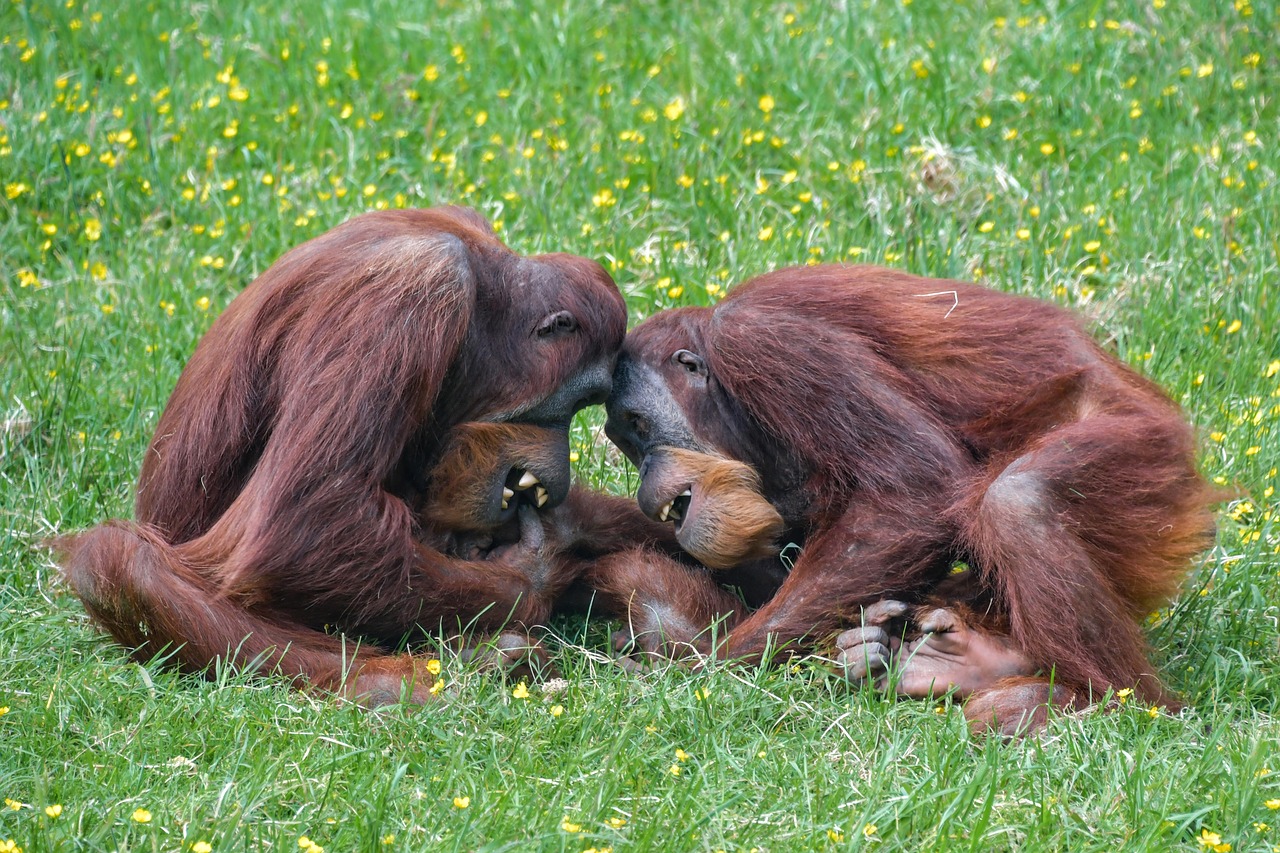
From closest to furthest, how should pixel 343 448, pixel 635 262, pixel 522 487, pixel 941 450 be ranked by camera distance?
pixel 343 448
pixel 941 450
pixel 522 487
pixel 635 262

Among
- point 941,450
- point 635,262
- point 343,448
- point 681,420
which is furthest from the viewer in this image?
point 635,262

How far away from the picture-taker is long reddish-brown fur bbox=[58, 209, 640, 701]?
3732mm

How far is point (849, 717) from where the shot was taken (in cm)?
351

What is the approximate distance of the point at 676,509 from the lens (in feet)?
14.0

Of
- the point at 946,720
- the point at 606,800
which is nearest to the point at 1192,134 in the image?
the point at 946,720

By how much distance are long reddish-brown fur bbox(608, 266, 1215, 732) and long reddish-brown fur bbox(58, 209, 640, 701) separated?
42 cm

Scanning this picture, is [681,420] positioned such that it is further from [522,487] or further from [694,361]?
[522,487]

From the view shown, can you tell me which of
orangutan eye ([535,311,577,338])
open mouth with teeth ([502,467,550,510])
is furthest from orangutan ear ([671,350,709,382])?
open mouth with teeth ([502,467,550,510])

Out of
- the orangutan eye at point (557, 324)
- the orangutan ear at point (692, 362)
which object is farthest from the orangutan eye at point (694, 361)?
the orangutan eye at point (557, 324)

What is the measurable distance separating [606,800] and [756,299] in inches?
65.8

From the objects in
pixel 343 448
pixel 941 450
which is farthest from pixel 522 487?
pixel 941 450

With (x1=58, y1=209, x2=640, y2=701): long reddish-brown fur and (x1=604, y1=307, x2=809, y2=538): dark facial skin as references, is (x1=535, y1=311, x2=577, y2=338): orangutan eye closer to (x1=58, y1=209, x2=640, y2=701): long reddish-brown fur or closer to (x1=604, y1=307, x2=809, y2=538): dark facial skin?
(x1=58, y1=209, x2=640, y2=701): long reddish-brown fur

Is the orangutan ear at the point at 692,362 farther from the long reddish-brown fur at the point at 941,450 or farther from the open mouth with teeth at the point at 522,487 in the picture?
the open mouth with teeth at the point at 522,487

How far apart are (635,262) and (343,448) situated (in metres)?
2.29
